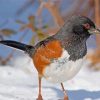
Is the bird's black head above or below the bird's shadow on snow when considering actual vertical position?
above

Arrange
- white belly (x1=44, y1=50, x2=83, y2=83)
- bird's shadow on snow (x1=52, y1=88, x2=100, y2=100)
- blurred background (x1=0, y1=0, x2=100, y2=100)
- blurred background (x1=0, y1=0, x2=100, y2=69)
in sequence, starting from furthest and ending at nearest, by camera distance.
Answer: blurred background (x1=0, y1=0, x2=100, y2=69), blurred background (x1=0, y1=0, x2=100, y2=100), bird's shadow on snow (x1=52, y1=88, x2=100, y2=100), white belly (x1=44, y1=50, x2=83, y2=83)

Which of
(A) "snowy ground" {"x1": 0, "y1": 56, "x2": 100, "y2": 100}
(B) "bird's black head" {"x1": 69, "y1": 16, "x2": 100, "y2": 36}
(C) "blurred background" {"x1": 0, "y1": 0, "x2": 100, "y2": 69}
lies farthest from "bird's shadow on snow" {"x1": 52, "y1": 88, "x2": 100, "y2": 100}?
(C) "blurred background" {"x1": 0, "y1": 0, "x2": 100, "y2": 69}

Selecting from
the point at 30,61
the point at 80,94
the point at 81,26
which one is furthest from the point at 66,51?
the point at 30,61

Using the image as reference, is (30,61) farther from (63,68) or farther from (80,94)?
(63,68)

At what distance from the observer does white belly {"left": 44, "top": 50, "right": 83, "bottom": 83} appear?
412cm

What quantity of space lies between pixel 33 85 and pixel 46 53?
114 centimetres

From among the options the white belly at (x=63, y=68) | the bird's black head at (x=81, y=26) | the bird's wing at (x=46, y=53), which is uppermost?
the bird's black head at (x=81, y=26)

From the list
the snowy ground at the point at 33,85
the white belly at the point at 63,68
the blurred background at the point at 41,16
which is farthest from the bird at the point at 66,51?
the blurred background at the point at 41,16

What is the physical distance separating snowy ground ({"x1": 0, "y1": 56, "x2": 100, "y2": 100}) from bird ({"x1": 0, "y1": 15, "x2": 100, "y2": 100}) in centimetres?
47

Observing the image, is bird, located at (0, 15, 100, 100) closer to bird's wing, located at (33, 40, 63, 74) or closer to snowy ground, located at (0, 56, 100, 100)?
bird's wing, located at (33, 40, 63, 74)

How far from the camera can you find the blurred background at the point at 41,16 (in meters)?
6.25

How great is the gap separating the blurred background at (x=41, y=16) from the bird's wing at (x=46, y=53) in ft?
3.95

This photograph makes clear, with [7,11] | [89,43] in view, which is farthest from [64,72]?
[7,11]

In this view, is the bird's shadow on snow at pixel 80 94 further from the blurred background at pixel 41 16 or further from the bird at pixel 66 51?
the blurred background at pixel 41 16
